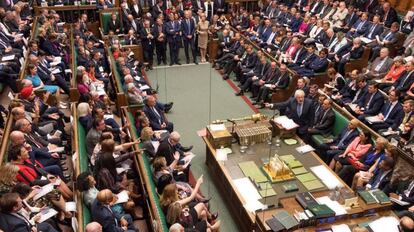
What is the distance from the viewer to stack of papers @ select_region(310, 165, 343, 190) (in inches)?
184

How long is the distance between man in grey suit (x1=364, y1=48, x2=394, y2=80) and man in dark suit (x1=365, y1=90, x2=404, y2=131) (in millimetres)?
1520

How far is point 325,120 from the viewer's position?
6.04 meters

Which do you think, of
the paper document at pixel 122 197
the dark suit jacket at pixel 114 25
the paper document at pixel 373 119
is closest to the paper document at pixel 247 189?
the paper document at pixel 122 197

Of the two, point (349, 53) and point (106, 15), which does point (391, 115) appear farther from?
point (106, 15)

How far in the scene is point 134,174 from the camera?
4793mm

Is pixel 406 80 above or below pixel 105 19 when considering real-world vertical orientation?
below

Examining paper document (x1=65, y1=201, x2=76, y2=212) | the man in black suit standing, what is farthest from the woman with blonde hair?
the man in black suit standing

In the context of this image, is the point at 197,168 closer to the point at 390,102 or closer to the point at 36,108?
the point at 36,108

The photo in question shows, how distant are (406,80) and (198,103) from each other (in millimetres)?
3928

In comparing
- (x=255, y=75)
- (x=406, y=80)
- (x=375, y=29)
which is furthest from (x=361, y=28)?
(x=255, y=75)

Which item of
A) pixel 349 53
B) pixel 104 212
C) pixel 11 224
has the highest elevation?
pixel 349 53

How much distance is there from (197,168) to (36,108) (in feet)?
8.14

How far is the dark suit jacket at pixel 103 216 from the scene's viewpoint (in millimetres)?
3455

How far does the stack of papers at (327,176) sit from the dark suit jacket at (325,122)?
1.16m
